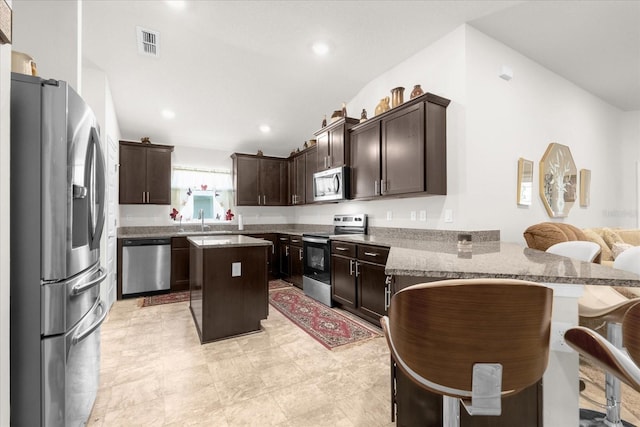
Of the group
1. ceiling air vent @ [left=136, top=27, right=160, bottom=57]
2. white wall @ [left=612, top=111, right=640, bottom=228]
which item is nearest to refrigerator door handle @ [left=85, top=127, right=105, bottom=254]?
ceiling air vent @ [left=136, top=27, right=160, bottom=57]

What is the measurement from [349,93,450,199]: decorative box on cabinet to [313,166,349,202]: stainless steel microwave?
0.36m

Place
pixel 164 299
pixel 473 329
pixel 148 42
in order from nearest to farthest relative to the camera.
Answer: pixel 473 329 < pixel 148 42 < pixel 164 299

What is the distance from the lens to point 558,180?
3.57m

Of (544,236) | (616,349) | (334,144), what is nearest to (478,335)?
(616,349)

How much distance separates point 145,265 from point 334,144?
3333mm

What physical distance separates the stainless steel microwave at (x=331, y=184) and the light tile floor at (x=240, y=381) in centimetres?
180

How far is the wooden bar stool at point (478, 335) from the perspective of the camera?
2.53ft

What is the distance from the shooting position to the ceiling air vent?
2799 mm

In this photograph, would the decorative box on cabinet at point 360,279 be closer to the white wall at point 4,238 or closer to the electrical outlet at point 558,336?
the electrical outlet at point 558,336

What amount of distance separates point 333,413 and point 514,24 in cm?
366

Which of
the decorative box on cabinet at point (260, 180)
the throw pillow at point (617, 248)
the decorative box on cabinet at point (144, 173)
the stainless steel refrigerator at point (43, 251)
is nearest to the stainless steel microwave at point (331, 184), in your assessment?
the decorative box on cabinet at point (260, 180)

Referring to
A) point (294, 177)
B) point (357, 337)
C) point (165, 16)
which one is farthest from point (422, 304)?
point (294, 177)

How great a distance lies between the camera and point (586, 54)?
325 centimetres

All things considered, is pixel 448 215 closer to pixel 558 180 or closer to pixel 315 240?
pixel 315 240
